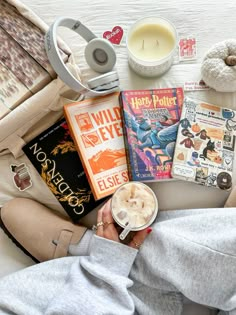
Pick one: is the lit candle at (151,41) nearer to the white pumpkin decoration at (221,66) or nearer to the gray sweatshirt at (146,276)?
the white pumpkin decoration at (221,66)

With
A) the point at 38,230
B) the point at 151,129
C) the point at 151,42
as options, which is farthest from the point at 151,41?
the point at 38,230

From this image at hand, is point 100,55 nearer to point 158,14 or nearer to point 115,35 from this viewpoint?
point 115,35

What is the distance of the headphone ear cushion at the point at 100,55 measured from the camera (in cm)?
95

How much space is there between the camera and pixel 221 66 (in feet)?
3.04

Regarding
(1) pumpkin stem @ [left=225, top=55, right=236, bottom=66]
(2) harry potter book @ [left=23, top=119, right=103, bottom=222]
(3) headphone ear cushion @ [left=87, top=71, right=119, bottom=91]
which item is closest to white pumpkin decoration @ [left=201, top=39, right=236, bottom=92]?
(1) pumpkin stem @ [left=225, top=55, right=236, bottom=66]

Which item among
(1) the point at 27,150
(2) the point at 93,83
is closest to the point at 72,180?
(1) the point at 27,150

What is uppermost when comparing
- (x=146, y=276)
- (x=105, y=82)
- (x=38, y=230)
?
(x=105, y=82)

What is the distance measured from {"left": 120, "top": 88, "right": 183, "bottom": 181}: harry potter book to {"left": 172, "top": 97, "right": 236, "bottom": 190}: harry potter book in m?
0.02

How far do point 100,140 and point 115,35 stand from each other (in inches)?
10.7

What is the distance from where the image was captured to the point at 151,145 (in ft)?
3.13

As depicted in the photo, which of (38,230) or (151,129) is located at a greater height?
(151,129)

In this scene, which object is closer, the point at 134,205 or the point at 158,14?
the point at 134,205

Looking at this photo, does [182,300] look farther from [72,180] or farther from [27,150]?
[27,150]

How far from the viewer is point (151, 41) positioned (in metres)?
0.96
